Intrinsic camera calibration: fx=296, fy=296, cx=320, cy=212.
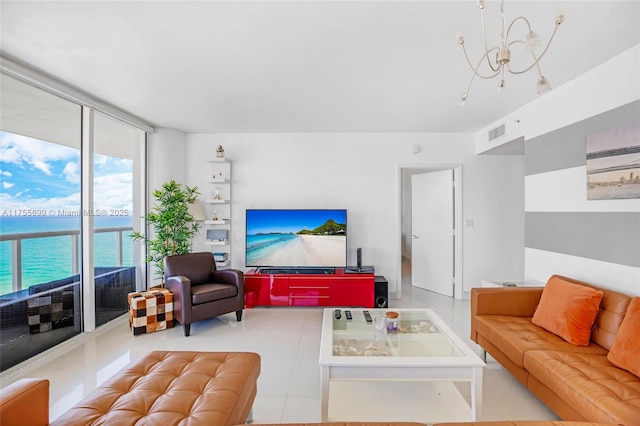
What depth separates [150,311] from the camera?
316cm

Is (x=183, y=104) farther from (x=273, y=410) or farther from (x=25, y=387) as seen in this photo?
(x=273, y=410)

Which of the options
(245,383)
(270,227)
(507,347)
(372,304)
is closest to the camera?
(245,383)

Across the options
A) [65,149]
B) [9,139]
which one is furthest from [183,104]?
[9,139]

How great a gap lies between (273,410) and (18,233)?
99.8 inches

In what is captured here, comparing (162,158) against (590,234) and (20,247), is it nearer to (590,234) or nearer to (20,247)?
(20,247)

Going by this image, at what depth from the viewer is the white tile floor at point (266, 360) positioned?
1.92 meters

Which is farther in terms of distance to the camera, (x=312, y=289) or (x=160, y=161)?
(x=160, y=161)

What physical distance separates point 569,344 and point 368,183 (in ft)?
9.63

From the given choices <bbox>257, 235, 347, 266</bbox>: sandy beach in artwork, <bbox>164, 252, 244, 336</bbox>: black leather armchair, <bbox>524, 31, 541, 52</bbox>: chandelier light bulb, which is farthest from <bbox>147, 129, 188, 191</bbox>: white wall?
<bbox>524, 31, 541, 52</bbox>: chandelier light bulb

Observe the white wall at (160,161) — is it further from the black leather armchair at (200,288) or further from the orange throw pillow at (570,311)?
the orange throw pillow at (570,311)

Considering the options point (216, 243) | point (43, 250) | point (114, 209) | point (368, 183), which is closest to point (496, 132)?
point (368, 183)

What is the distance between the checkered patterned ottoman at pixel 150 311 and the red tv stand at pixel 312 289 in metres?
1.00

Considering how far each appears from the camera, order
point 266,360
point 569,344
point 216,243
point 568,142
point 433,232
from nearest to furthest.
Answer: point 569,344, point 266,360, point 568,142, point 216,243, point 433,232

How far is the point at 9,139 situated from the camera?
2424mm
